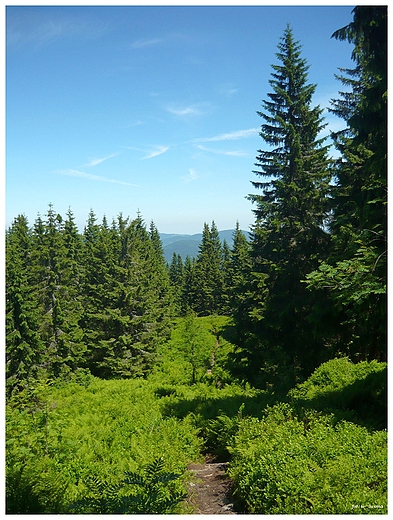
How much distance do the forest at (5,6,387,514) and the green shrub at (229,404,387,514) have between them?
0.10 feet

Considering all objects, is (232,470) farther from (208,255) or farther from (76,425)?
(208,255)

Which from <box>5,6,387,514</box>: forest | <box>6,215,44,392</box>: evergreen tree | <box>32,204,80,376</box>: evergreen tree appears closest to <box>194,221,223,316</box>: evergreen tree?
<box>5,6,387,514</box>: forest

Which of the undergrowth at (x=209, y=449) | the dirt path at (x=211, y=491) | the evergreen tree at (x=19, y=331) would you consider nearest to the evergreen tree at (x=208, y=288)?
the evergreen tree at (x=19, y=331)

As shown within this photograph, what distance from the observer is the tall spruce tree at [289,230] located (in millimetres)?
16312

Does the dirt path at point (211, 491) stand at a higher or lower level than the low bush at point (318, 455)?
lower

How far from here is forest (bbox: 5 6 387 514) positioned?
6059 mm

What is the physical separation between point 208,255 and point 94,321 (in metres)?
40.2

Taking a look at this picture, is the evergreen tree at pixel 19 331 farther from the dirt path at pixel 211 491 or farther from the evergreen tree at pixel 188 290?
the evergreen tree at pixel 188 290

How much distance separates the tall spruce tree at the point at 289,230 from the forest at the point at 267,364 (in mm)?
81

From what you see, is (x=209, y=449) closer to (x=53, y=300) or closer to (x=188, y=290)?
(x=53, y=300)

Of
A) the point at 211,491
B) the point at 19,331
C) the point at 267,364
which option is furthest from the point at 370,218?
the point at 19,331
